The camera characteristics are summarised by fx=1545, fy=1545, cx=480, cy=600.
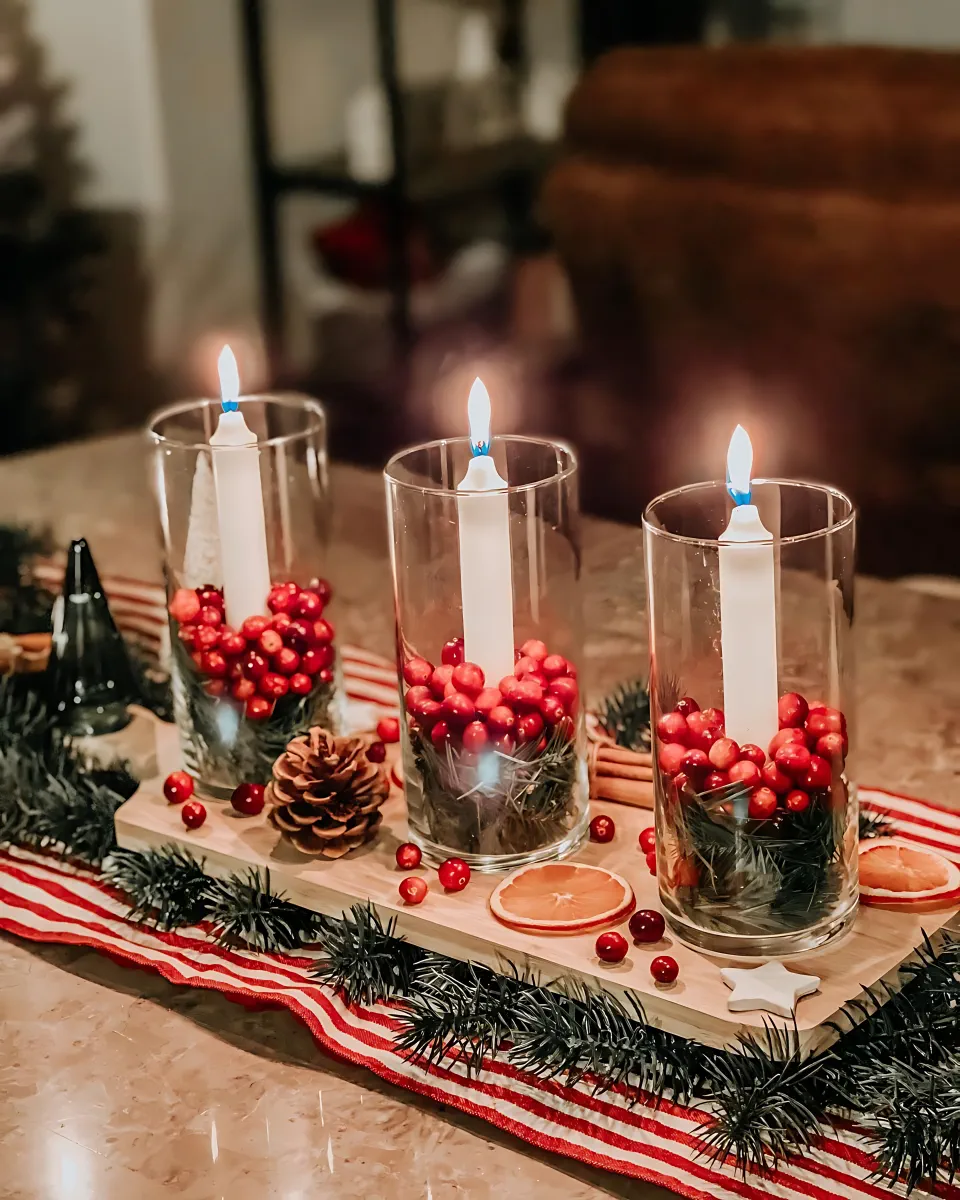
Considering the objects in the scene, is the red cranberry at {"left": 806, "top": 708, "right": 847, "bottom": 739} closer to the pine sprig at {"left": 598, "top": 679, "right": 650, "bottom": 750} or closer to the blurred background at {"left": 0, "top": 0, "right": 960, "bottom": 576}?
the pine sprig at {"left": 598, "top": 679, "right": 650, "bottom": 750}

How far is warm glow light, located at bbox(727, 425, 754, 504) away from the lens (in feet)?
2.18

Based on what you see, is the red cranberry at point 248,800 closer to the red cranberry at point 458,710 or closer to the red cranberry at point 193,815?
the red cranberry at point 193,815

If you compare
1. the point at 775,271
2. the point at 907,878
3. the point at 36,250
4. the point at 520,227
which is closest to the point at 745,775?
the point at 907,878

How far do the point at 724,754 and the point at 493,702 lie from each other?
0.42ft

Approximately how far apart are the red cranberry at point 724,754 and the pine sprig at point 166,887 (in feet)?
0.92

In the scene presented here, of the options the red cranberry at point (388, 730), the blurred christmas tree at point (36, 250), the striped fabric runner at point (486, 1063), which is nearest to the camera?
the striped fabric runner at point (486, 1063)

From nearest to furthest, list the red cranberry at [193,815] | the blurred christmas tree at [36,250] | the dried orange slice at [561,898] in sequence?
the dried orange slice at [561,898]
the red cranberry at [193,815]
the blurred christmas tree at [36,250]

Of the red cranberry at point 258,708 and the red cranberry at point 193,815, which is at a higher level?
the red cranberry at point 258,708

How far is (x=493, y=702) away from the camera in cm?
73

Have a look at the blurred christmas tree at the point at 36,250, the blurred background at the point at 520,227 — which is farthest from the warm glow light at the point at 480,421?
the blurred christmas tree at the point at 36,250

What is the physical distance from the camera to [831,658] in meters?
0.68

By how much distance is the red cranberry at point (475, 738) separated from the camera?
2.36ft

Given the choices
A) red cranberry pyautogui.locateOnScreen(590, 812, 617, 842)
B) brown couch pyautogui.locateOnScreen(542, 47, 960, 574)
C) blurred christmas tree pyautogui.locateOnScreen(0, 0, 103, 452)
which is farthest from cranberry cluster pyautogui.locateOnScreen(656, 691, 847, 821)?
blurred christmas tree pyautogui.locateOnScreen(0, 0, 103, 452)

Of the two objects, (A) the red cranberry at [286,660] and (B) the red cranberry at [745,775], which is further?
(A) the red cranberry at [286,660]
